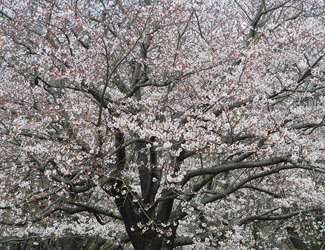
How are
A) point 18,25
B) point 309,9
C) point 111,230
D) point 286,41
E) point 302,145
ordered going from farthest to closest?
point 111,230
point 309,9
point 286,41
point 18,25
point 302,145

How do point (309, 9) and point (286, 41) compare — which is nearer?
point (286, 41)

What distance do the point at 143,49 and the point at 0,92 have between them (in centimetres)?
347

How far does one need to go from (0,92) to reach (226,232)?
6146 millimetres

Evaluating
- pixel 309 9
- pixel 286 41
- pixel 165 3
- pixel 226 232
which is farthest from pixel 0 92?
pixel 309 9

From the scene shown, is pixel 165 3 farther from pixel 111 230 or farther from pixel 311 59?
pixel 111 230

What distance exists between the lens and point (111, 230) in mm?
8883

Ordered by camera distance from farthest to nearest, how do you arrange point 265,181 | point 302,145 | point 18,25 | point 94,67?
1. point 265,181
2. point 94,67
3. point 18,25
4. point 302,145

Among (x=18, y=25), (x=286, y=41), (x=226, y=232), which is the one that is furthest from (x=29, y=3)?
(x=226, y=232)

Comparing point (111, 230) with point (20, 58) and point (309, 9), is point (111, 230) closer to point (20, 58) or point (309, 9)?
point (20, 58)

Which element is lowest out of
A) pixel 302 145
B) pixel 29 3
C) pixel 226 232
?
pixel 226 232

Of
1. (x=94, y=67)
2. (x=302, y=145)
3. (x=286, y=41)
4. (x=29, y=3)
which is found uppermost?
(x=29, y=3)

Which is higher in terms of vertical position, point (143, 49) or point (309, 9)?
point (309, 9)

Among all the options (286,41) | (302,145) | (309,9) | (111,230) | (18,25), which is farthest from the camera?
(111,230)

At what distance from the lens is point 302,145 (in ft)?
13.8
